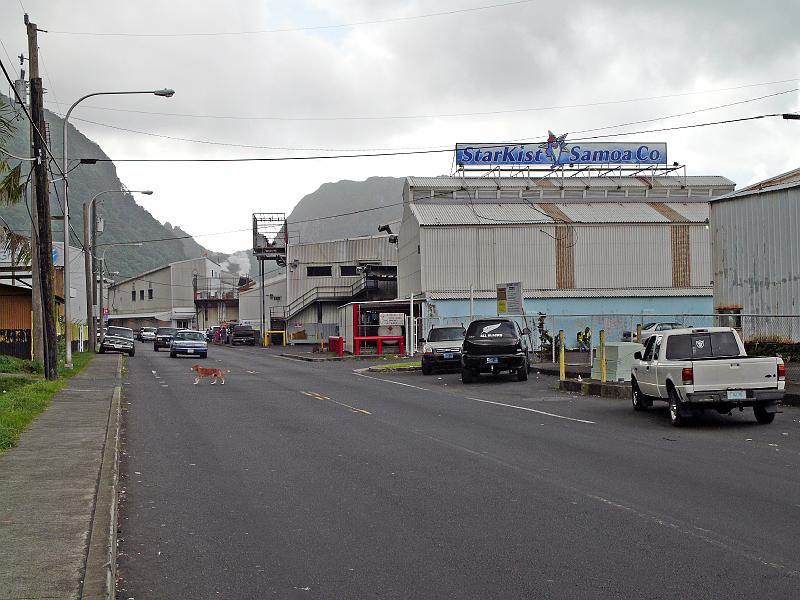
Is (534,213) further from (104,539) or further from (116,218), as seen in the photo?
(116,218)

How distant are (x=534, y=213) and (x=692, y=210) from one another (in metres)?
10.5

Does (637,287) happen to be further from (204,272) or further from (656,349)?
(204,272)

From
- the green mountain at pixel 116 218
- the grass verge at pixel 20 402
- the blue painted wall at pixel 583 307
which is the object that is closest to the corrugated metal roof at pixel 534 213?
the blue painted wall at pixel 583 307

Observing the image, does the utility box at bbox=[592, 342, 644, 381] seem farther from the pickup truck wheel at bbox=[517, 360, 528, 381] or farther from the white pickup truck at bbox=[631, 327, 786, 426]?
the white pickup truck at bbox=[631, 327, 786, 426]

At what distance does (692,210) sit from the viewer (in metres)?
59.0

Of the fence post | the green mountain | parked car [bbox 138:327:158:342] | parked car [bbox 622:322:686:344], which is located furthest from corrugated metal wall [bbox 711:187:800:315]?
the green mountain

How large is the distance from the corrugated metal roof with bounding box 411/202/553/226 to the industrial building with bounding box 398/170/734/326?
60mm

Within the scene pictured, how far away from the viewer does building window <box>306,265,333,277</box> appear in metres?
81.7

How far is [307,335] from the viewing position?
8012cm

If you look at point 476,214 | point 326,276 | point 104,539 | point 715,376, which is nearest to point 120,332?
point 476,214

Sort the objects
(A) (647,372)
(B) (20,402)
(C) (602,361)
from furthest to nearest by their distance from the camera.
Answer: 1. (C) (602,361)
2. (B) (20,402)
3. (A) (647,372)

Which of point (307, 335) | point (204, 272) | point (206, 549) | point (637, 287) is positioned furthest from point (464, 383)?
point (204, 272)

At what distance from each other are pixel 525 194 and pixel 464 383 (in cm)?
3364

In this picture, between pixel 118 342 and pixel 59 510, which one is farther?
pixel 118 342
